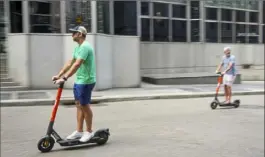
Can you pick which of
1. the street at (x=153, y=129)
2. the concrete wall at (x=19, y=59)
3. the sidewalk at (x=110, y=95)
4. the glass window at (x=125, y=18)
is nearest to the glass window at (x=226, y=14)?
the glass window at (x=125, y=18)

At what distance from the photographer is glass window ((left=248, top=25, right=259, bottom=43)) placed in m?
26.1

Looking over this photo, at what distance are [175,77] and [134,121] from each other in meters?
9.79

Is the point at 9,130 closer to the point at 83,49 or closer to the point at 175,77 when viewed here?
the point at 83,49

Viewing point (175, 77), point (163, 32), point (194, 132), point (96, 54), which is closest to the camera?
point (194, 132)

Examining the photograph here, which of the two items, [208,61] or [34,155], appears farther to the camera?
[208,61]

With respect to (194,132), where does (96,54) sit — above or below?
above

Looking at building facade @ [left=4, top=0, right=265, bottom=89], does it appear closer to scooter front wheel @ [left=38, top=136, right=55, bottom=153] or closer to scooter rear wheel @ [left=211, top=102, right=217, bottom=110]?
scooter rear wheel @ [left=211, top=102, right=217, bottom=110]

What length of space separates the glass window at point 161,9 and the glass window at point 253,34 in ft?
22.0

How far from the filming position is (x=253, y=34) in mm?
26281

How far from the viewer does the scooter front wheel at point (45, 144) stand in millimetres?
6520

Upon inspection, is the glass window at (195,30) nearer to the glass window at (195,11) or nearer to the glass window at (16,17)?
the glass window at (195,11)

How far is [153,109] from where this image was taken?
474 inches

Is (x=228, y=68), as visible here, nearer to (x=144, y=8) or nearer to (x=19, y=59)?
(x=19, y=59)

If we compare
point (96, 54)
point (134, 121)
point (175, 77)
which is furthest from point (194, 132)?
point (175, 77)
